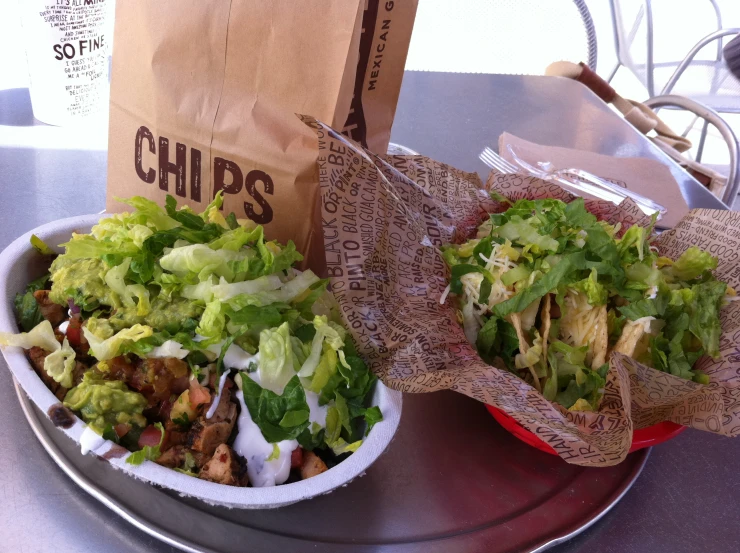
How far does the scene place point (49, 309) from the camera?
77 centimetres

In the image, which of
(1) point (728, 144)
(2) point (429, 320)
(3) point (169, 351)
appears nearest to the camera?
(3) point (169, 351)

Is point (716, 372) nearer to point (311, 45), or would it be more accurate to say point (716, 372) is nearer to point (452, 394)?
point (452, 394)

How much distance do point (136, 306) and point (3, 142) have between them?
779 mm

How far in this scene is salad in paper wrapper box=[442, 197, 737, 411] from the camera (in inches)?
32.4

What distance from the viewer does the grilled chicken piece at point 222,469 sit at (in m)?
0.63

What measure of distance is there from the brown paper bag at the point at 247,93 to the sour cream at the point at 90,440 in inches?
14.9

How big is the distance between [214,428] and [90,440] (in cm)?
12

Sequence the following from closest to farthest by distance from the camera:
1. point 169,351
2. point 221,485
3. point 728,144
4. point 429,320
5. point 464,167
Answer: point 221,485
point 169,351
point 429,320
point 464,167
point 728,144

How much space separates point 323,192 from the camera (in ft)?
2.60

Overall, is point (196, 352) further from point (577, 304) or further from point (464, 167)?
point (464, 167)

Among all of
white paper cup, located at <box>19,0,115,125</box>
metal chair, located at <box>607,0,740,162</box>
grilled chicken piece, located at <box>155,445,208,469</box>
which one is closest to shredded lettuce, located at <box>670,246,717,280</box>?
grilled chicken piece, located at <box>155,445,208,469</box>

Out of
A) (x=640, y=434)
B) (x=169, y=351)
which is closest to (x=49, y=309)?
(x=169, y=351)

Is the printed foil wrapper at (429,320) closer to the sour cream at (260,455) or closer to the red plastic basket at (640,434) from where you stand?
the red plastic basket at (640,434)

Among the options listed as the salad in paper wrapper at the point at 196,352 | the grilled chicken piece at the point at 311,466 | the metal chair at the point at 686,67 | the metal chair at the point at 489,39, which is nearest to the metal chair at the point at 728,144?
the metal chair at the point at 686,67
